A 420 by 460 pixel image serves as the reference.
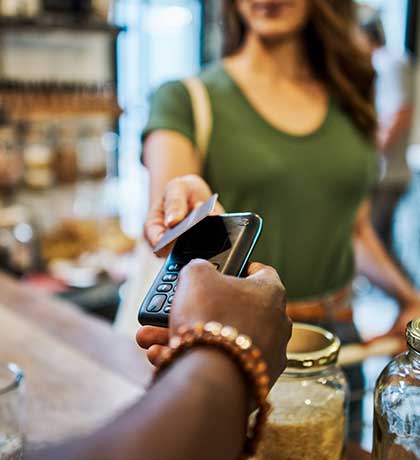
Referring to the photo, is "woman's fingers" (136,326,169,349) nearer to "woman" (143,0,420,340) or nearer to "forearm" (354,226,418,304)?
"woman" (143,0,420,340)

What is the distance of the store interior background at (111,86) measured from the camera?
108 inches

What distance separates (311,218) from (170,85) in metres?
0.38

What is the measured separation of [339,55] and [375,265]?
0.48 metres

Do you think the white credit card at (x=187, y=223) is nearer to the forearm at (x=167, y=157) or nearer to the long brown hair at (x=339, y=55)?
the forearm at (x=167, y=157)

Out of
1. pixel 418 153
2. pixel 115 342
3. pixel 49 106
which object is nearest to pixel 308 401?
pixel 115 342

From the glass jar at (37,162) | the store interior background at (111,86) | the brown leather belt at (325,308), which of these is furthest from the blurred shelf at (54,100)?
the brown leather belt at (325,308)

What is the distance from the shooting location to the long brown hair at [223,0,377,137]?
1423 millimetres

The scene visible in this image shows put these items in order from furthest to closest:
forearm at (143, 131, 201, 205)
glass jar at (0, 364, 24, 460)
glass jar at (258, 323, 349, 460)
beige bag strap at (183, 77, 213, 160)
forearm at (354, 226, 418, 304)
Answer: forearm at (354, 226, 418, 304), beige bag strap at (183, 77, 213, 160), forearm at (143, 131, 201, 205), glass jar at (0, 364, 24, 460), glass jar at (258, 323, 349, 460)

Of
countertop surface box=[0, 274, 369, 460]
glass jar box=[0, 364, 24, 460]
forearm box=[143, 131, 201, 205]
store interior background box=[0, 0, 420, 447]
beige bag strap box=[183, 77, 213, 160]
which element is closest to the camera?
glass jar box=[0, 364, 24, 460]

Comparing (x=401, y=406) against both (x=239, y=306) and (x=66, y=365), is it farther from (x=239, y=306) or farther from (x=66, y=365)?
(x=66, y=365)

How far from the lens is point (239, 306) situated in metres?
0.43

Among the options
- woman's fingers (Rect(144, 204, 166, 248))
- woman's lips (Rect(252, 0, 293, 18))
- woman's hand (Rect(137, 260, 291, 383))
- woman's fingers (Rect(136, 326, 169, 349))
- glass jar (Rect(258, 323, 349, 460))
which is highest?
woman's lips (Rect(252, 0, 293, 18))

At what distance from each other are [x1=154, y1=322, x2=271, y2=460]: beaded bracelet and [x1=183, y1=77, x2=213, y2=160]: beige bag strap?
33.9 inches

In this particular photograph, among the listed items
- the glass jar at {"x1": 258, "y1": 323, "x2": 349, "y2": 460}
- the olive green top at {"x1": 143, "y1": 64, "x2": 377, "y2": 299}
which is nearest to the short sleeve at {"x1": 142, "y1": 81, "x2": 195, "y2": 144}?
the olive green top at {"x1": 143, "y1": 64, "x2": 377, "y2": 299}
